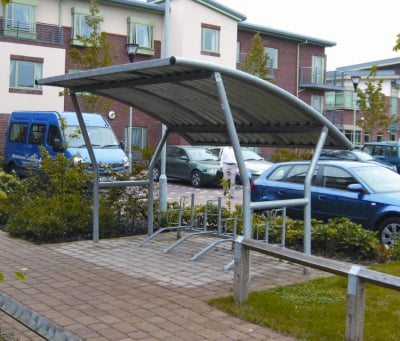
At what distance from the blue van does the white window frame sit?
8.10 metres

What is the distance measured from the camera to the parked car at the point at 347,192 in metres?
10.0

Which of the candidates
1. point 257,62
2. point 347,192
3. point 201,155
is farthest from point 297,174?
point 257,62

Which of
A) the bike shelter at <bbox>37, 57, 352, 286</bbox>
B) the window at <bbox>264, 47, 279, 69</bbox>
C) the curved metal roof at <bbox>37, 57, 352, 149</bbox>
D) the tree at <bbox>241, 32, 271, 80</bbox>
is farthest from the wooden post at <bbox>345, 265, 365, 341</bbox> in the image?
the window at <bbox>264, 47, 279, 69</bbox>

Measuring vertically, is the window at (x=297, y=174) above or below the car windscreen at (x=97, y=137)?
below

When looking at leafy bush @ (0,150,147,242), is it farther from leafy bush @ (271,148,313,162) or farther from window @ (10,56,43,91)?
window @ (10,56,43,91)

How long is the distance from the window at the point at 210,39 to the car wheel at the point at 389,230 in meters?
26.0

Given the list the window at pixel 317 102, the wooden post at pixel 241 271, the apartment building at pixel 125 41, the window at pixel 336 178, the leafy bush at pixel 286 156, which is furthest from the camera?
the window at pixel 317 102

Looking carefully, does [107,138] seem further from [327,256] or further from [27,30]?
[27,30]

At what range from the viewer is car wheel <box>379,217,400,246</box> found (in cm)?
977

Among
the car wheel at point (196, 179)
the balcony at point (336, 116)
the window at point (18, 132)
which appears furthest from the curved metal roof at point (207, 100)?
the balcony at point (336, 116)

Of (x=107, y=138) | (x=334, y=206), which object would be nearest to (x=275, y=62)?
(x=107, y=138)

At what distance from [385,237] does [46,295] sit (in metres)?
5.83

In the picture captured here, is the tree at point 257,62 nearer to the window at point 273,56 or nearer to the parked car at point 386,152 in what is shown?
the window at point 273,56

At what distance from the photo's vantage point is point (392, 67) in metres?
62.4
